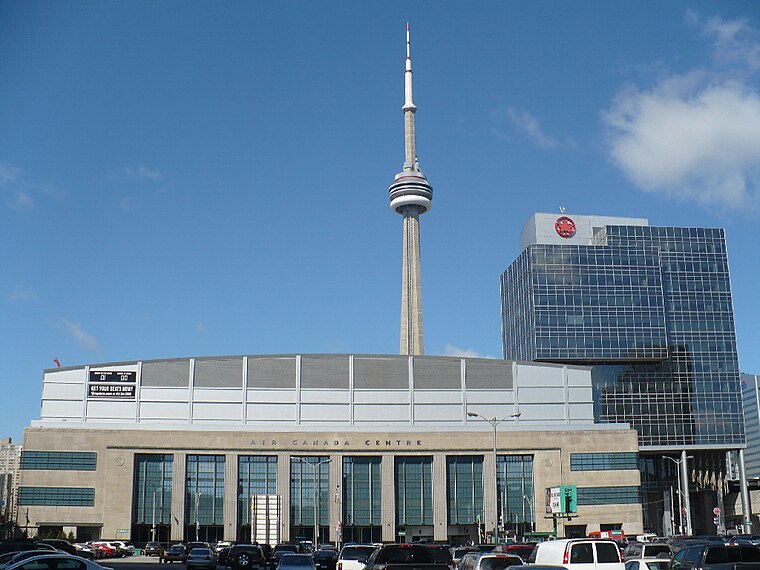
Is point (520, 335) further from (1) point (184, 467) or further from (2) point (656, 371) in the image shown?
(1) point (184, 467)

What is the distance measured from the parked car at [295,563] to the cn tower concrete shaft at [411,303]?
122 meters

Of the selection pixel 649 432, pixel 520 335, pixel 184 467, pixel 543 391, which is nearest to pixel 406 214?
pixel 520 335

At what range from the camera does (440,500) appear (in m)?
102

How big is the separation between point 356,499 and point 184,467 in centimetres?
1930

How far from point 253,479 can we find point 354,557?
2543 inches

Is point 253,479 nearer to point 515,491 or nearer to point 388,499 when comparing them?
point 388,499

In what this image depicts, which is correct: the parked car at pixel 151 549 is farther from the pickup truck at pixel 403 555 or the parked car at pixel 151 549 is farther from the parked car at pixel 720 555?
the parked car at pixel 720 555

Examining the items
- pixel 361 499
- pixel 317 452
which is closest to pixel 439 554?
pixel 317 452

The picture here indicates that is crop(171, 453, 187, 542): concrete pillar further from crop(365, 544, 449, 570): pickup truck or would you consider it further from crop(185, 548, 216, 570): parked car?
crop(365, 544, 449, 570): pickup truck

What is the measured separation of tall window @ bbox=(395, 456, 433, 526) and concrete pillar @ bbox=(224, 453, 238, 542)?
704 inches

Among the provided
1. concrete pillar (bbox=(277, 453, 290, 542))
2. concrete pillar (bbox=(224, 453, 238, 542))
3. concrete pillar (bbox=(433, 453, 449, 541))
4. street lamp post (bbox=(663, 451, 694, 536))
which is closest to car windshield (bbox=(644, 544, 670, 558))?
concrete pillar (bbox=(433, 453, 449, 541))

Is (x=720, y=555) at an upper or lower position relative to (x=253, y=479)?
lower

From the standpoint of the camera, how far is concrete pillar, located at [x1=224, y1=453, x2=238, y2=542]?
10025 centimetres

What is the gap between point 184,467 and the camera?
3989 inches
